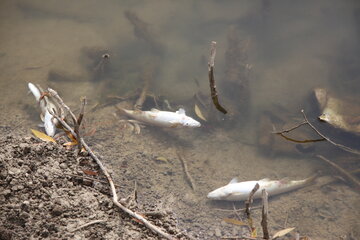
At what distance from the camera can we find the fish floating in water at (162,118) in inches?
191

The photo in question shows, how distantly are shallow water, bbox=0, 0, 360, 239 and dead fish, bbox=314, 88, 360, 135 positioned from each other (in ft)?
0.79

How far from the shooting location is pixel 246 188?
14.1 ft

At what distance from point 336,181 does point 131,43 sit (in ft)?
19.6

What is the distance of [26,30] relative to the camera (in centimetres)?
707

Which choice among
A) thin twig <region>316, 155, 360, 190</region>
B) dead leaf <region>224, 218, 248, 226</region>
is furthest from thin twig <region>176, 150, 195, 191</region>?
thin twig <region>316, 155, 360, 190</region>

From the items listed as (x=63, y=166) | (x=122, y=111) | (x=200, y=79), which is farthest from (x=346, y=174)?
(x=63, y=166)

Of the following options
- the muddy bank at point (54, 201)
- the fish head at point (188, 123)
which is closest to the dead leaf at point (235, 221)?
the fish head at point (188, 123)

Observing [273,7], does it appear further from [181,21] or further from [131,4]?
[131,4]

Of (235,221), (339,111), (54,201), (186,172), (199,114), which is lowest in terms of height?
(235,221)

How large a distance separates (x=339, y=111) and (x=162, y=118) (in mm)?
3963

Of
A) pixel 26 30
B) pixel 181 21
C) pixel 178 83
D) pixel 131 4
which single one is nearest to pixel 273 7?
pixel 181 21

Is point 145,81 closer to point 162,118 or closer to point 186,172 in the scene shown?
point 162,118

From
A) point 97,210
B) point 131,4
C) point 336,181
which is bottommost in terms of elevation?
point 336,181

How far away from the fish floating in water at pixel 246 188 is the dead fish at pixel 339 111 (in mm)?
1639
